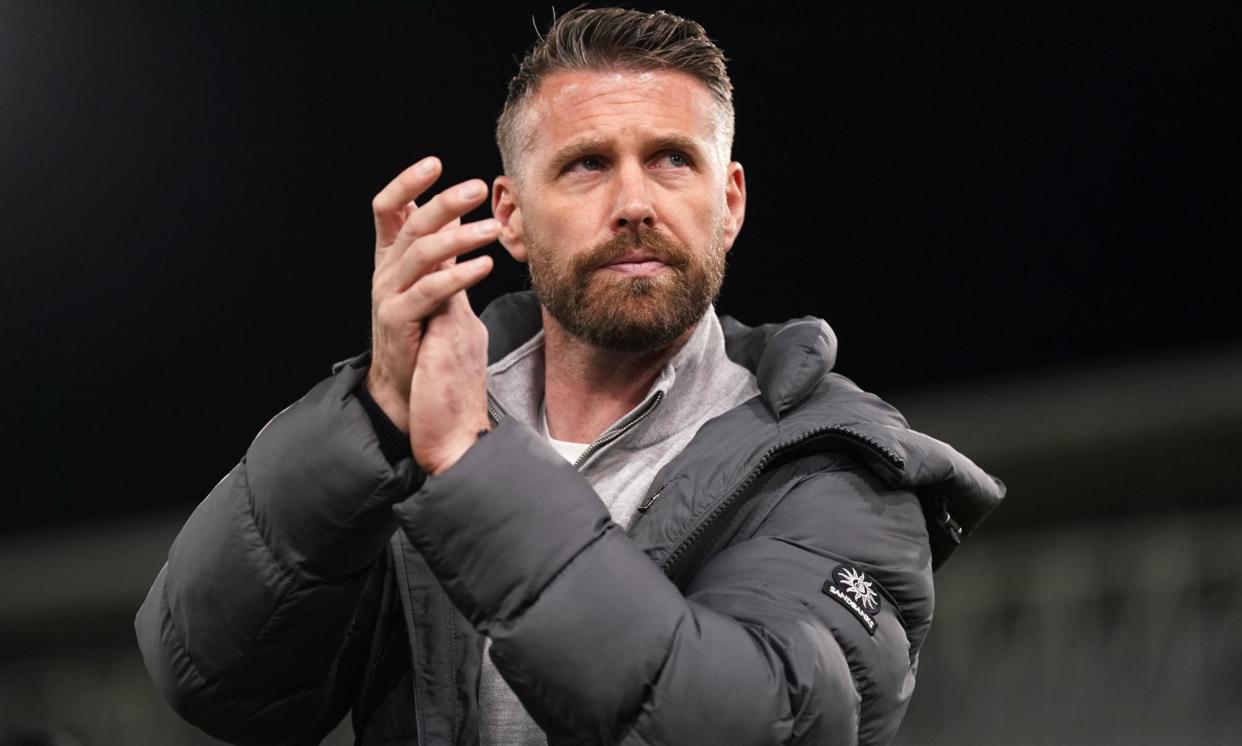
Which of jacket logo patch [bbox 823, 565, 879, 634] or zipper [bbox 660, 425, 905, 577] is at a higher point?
zipper [bbox 660, 425, 905, 577]

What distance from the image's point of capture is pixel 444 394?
92 centimetres

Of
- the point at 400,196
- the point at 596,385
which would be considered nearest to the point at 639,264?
the point at 596,385

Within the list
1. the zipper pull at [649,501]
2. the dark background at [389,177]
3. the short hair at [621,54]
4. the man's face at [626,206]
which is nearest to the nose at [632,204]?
the man's face at [626,206]

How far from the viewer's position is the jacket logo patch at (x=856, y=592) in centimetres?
97

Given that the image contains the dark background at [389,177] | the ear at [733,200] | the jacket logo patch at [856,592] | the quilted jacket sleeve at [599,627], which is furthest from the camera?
the dark background at [389,177]

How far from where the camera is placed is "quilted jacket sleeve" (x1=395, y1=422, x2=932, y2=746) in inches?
33.9

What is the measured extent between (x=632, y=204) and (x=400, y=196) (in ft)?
0.81

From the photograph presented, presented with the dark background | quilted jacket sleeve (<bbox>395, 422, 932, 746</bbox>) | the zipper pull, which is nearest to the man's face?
the zipper pull

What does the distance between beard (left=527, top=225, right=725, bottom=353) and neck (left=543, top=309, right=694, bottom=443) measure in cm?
3

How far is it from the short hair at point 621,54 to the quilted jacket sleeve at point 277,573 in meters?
0.36

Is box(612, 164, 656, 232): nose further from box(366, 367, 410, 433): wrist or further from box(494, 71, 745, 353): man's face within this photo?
box(366, 367, 410, 433): wrist

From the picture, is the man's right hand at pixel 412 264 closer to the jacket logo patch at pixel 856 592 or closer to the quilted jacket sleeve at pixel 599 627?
the quilted jacket sleeve at pixel 599 627

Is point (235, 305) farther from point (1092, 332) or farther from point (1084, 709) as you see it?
point (1084, 709)

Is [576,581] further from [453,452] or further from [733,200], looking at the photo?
[733,200]
